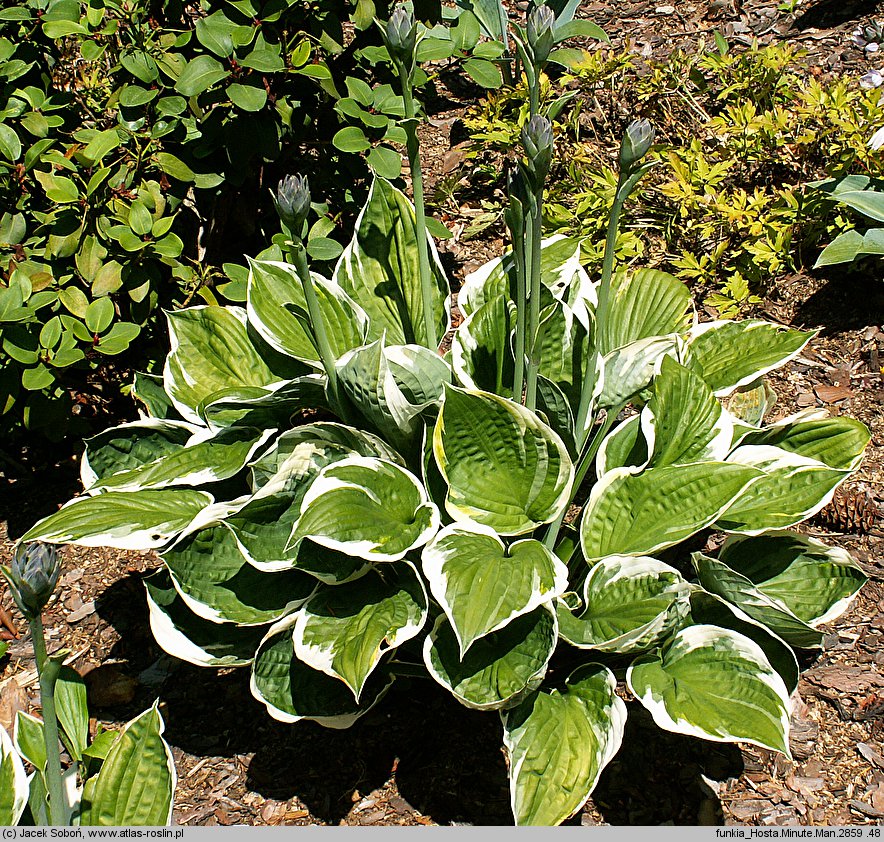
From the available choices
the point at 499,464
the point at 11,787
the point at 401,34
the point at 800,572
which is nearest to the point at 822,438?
the point at 800,572

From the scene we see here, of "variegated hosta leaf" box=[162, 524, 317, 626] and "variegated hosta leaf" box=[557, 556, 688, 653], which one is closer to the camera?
"variegated hosta leaf" box=[557, 556, 688, 653]

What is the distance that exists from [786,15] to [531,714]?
143 inches

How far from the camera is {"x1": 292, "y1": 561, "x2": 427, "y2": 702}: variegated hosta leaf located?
1.75 m

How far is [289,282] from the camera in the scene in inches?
95.5

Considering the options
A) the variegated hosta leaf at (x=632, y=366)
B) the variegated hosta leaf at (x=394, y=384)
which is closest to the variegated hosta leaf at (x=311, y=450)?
the variegated hosta leaf at (x=394, y=384)

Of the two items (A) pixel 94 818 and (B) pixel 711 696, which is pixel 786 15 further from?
(A) pixel 94 818

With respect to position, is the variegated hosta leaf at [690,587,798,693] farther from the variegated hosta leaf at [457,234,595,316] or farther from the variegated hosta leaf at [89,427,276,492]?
the variegated hosta leaf at [89,427,276,492]

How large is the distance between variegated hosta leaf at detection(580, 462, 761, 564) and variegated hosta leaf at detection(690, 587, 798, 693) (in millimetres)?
155

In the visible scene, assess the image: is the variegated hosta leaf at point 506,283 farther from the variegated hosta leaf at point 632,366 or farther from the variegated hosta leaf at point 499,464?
Answer: the variegated hosta leaf at point 499,464

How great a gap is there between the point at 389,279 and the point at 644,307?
2.28 ft

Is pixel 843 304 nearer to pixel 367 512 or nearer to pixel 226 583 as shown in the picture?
pixel 367 512

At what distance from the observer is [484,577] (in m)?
1.77

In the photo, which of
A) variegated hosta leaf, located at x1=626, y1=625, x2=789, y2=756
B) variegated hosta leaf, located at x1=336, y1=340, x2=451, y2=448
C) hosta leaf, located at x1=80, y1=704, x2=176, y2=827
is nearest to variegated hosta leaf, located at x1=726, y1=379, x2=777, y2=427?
variegated hosta leaf, located at x1=626, y1=625, x2=789, y2=756

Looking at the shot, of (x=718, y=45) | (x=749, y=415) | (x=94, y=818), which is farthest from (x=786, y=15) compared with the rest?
(x=94, y=818)
